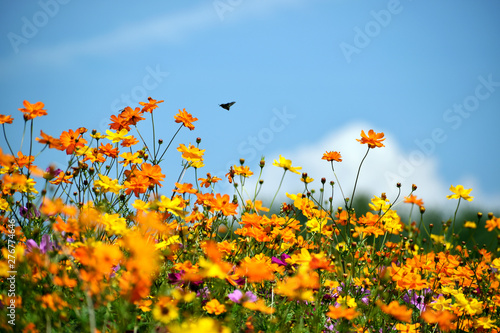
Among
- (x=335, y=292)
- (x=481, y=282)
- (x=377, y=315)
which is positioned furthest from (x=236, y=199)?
(x=481, y=282)

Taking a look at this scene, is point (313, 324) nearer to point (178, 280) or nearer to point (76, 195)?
point (178, 280)

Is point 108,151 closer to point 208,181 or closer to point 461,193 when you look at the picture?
point 208,181

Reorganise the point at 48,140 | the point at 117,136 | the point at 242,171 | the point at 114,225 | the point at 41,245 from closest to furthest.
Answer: the point at 114,225
the point at 41,245
the point at 48,140
the point at 117,136
the point at 242,171

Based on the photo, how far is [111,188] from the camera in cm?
207

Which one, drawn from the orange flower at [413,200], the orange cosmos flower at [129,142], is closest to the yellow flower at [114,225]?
the orange cosmos flower at [129,142]

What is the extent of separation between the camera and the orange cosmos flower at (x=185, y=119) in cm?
251

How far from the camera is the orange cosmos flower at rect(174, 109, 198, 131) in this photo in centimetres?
251

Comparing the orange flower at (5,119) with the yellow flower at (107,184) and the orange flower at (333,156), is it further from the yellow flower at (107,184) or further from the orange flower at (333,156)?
the orange flower at (333,156)

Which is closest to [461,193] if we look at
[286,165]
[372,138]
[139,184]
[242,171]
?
[372,138]

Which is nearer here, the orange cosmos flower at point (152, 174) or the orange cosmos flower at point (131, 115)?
the orange cosmos flower at point (152, 174)

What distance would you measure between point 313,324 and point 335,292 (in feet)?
2.45

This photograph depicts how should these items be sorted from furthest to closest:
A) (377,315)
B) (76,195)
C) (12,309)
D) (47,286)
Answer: (76,195) → (377,315) → (47,286) → (12,309)

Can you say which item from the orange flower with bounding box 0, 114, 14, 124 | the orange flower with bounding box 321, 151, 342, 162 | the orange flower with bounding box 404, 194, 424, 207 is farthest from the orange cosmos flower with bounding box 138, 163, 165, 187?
the orange flower with bounding box 404, 194, 424, 207

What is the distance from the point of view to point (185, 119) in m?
2.52
